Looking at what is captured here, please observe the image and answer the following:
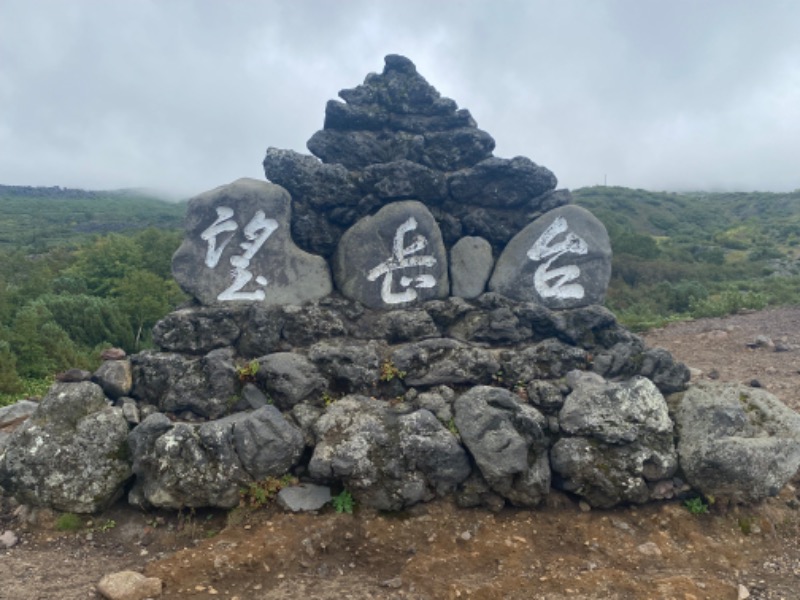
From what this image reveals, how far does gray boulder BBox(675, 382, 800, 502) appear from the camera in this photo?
6.17 meters

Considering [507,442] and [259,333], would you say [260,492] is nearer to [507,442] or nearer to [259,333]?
[259,333]

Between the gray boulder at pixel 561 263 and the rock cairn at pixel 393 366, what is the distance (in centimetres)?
3

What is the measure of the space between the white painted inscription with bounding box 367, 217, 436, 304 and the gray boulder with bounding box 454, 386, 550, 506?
214 centimetres

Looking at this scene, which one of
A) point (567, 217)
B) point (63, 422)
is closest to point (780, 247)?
point (567, 217)

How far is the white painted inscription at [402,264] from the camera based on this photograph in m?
8.54

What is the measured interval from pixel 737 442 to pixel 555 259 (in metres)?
3.49

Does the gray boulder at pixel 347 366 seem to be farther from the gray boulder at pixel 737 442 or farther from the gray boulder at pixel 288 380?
the gray boulder at pixel 737 442

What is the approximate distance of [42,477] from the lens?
20.7 ft

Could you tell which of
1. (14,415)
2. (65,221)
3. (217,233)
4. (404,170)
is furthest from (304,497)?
(65,221)

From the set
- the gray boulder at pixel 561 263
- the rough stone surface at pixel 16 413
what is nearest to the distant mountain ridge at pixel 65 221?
the rough stone surface at pixel 16 413

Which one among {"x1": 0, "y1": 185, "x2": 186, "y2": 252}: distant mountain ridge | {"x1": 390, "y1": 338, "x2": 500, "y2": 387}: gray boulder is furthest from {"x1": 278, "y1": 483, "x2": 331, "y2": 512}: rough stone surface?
{"x1": 0, "y1": 185, "x2": 186, "y2": 252}: distant mountain ridge

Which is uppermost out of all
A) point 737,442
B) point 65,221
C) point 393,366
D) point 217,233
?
point 65,221

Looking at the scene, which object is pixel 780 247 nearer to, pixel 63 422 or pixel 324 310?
pixel 324 310

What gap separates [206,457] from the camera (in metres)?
6.35
